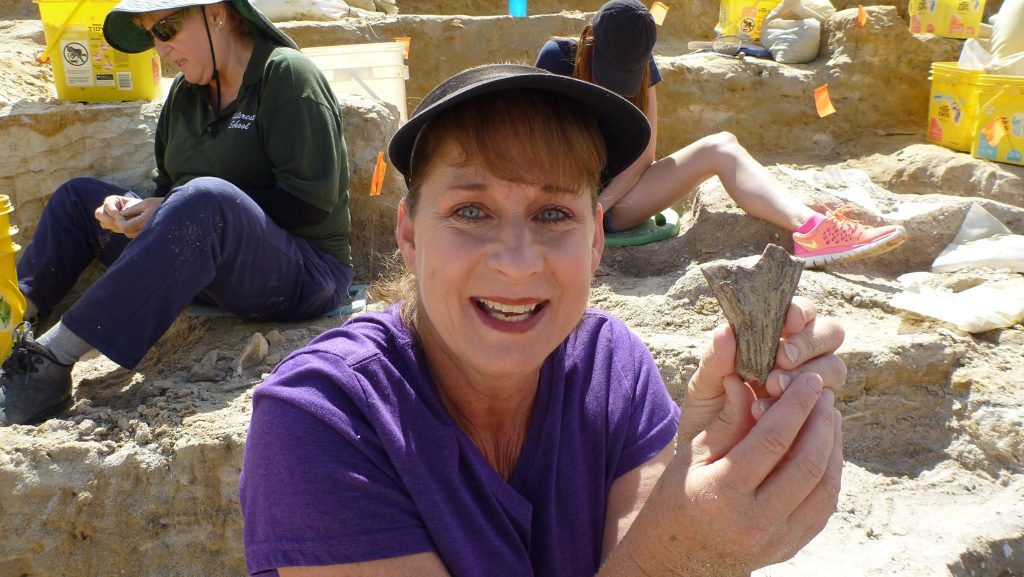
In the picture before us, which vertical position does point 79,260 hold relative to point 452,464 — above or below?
below

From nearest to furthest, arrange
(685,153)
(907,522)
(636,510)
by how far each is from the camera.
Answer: (636,510)
(907,522)
(685,153)

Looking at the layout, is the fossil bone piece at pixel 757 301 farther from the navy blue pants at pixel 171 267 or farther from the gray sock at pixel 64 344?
the gray sock at pixel 64 344

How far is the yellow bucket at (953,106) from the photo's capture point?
593 centimetres

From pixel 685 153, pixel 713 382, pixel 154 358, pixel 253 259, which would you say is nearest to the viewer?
pixel 713 382

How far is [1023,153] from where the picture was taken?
5.57 m

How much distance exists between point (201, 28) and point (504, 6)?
6.09 meters

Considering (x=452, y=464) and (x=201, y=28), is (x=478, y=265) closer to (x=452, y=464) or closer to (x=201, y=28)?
(x=452, y=464)

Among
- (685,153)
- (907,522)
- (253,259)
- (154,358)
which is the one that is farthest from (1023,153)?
(154,358)

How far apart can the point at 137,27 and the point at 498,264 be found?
9.92 ft

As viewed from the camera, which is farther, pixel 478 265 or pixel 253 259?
pixel 253 259

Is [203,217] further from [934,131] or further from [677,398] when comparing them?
[934,131]

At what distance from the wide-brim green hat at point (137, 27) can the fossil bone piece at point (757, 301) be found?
2544 mm

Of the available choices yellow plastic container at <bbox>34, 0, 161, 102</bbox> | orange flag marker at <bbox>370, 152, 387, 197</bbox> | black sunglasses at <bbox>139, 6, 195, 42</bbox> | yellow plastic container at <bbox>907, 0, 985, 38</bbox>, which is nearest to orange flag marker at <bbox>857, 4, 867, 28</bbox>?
yellow plastic container at <bbox>907, 0, 985, 38</bbox>

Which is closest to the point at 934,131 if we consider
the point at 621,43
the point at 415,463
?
the point at 621,43
